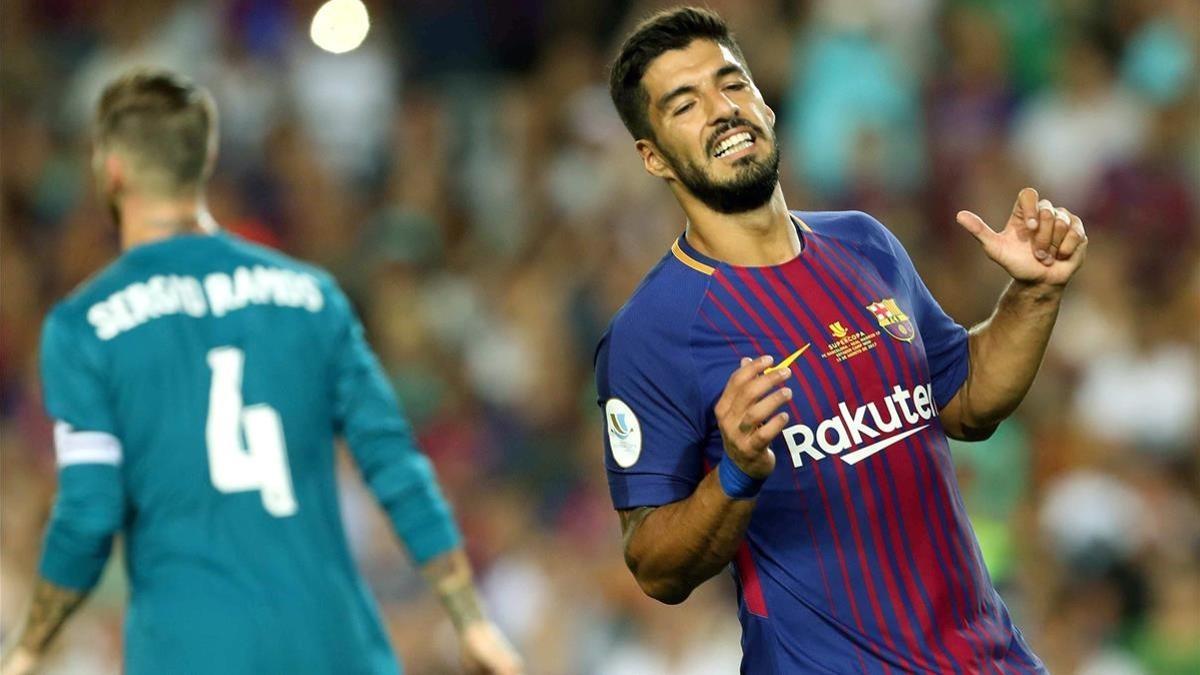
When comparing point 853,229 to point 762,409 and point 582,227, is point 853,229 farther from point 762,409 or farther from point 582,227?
point 582,227

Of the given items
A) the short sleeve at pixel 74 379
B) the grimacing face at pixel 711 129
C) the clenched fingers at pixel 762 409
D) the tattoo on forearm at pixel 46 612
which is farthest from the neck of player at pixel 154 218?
the clenched fingers at pixel 762 409

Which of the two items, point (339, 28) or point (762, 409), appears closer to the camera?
point (762, 409)

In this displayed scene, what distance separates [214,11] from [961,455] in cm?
663

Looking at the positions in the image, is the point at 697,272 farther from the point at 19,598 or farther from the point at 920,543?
the point at 19,598

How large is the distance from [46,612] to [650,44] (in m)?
2.13

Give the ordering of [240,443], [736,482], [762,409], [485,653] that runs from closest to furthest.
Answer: [762,409] < [736,482] < [240,443] < [485,653]

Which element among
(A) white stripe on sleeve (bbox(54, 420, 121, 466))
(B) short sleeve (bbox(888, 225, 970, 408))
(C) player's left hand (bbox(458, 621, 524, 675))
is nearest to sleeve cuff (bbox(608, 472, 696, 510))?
(B) short sleeve (bbox(888, 225, 970, 408))

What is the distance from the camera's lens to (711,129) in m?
4.20

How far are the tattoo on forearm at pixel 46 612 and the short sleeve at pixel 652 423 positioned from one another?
1607mm

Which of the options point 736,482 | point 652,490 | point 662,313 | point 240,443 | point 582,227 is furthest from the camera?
point 582,227

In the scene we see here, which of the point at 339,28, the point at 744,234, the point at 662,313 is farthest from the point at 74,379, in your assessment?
the point at 339,28

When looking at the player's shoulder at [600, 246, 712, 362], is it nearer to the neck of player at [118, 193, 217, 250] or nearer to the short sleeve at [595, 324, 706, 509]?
the short sleeve at [595, 324, 706, 509]

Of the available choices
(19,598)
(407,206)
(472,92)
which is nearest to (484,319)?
(407,206)

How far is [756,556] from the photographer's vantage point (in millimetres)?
4137
